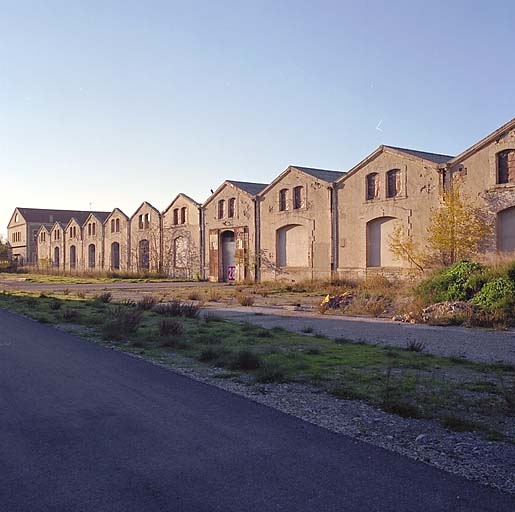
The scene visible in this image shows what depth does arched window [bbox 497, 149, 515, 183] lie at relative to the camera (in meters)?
27.2

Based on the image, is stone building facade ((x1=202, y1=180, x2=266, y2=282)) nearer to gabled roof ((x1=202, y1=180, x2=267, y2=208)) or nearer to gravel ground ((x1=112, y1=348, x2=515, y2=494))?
gabled roof ((x1=202, y1=180, x2=267, y2=208))

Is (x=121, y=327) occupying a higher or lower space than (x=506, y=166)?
lower

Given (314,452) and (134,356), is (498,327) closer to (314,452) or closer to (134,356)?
(134,356)

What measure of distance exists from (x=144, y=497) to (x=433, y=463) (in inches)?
100

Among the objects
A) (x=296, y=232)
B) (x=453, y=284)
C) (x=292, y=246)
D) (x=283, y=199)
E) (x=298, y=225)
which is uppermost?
(x=283, y=199)

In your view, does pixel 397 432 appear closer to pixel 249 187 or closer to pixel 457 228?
pixel 457 228

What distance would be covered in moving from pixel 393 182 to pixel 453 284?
533 inches

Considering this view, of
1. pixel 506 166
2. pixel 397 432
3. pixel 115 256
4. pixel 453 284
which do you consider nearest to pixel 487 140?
pixel 506 166

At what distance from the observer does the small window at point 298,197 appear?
38.9m


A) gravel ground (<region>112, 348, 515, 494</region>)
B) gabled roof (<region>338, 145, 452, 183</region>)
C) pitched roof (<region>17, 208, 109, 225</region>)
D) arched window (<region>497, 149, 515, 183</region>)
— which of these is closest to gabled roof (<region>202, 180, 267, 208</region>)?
gabled roof (<region>338, 145, 452, 183</region>)

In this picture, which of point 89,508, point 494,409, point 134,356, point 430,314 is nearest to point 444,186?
point 430,314

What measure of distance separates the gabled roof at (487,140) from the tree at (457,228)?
4.22 ft

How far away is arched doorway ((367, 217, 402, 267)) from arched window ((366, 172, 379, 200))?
134cm

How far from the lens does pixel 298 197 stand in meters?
39.2
